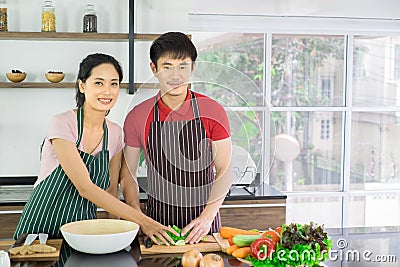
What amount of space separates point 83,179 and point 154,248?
36 centimetres

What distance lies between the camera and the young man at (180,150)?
2.29m

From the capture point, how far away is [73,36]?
351 centimetres

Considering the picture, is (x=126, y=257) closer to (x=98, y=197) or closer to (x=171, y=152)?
(x=98, y=197)

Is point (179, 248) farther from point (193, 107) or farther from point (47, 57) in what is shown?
point (47, 57)

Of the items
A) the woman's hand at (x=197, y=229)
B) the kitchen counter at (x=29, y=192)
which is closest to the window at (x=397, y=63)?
the kitchen counter at (x=29, y=192)

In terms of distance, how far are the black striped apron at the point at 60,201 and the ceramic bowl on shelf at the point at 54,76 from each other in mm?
1249

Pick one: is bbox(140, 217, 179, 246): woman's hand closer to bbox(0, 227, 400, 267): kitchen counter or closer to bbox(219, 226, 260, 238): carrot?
bbox(0, 227, 400, 267): kitchen counter

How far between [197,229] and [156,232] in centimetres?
15

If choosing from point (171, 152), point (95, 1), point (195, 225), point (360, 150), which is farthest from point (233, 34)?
point (195, 225)

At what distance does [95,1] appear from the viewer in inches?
146

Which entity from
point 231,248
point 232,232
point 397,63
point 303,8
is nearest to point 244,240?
point 231,248

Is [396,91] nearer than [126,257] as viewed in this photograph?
No

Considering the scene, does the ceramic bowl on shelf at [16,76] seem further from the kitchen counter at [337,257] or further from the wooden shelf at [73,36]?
the kitchen counter at [337,257]

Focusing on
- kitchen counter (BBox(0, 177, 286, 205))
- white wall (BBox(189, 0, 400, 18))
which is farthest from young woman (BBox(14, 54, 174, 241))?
white wall (BBox(189, 0, 400, 18))
